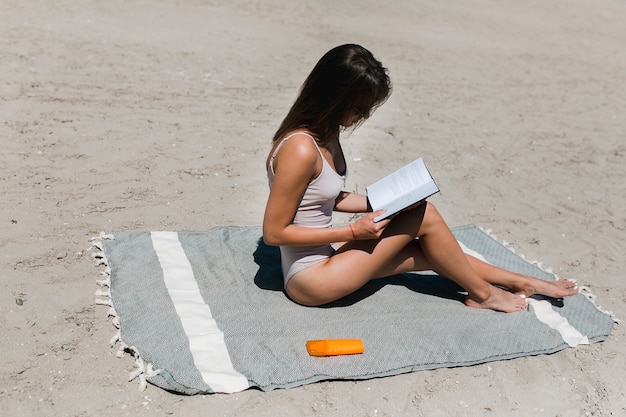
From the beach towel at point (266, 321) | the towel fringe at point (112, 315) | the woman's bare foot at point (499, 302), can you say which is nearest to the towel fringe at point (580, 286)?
the beach towel at point (266, 321)

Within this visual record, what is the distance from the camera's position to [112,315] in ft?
11.8

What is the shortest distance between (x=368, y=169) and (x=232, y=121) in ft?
4.92

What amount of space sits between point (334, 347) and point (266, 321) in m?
0.42

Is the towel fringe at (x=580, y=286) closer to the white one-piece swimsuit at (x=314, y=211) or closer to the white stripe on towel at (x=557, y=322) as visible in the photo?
the white stripe on towel at (x=557, y=322)

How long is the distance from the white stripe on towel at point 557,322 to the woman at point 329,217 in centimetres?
16

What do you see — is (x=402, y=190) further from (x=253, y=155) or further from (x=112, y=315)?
(x=253, y=155)

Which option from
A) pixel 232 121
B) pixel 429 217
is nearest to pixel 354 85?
pixel 429 217

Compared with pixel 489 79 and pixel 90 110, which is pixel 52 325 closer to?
pixel 90 110

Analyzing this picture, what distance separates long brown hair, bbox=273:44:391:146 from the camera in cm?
322

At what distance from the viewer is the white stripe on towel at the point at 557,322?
387cm

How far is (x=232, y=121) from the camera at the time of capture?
659cm

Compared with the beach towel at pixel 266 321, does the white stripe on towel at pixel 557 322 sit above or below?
above

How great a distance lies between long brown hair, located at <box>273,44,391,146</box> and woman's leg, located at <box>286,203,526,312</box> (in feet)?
2.02

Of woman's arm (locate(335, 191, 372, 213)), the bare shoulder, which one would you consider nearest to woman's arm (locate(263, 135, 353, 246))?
the bare shoulder
